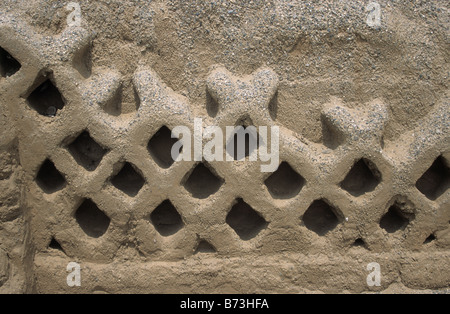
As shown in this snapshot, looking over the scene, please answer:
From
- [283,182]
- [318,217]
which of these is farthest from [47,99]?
[318,217]

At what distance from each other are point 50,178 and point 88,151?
145 mm

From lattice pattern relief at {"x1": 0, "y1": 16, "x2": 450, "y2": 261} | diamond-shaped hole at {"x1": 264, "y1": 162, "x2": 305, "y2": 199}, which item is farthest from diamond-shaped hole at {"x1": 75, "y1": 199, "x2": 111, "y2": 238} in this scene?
diamond-shaped hole at {"x1": 264, "y1": 162, "x2": 305, "y2": 199}

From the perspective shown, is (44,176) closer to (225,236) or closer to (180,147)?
(180,147)

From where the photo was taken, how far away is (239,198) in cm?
112

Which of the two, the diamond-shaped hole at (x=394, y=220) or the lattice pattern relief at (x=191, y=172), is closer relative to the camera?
the lattice pattern relief at (x=191, y=172)

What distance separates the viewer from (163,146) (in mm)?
1149

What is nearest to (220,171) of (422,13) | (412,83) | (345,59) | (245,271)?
(245,271)

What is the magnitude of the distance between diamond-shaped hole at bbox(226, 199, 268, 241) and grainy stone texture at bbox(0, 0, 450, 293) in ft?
0.08

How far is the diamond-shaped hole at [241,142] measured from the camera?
3.63 ft

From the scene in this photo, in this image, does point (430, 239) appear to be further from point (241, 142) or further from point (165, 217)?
point (165, 217)

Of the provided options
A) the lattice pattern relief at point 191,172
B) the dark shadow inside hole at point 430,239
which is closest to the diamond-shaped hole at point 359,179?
the lattice pattern relief at point 191,172

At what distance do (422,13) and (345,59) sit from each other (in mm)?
231

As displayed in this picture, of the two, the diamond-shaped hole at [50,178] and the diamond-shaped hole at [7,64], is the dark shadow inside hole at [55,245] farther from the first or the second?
the diamond-shaped hole at [7,64]

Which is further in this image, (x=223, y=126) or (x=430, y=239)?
(x=430, y=239)
